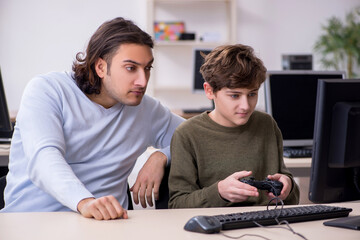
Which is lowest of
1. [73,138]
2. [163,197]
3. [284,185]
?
[163,197]

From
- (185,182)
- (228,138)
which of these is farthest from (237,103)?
(185,182)

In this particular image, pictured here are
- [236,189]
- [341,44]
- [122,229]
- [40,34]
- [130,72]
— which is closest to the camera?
[122,229]

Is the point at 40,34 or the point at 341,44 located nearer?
the point at 341,44

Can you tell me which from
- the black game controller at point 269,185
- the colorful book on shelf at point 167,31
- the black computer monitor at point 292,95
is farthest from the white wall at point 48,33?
the black game controller at point 269,185

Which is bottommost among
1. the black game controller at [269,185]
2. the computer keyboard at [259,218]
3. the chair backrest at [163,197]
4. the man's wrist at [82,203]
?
the chair backrest at [163,197]

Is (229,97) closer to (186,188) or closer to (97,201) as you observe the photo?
(186,188)

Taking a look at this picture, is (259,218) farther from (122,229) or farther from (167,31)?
(167,31)

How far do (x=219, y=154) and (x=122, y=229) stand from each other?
24.3 inches

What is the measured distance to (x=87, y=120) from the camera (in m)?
1.72

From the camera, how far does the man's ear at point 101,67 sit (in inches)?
69.4

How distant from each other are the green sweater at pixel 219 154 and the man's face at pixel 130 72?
224mm

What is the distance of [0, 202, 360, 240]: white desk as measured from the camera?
1168 millimetres

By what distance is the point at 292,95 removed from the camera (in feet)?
8.61

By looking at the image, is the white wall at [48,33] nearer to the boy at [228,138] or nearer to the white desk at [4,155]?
the white desk at [4,155]
